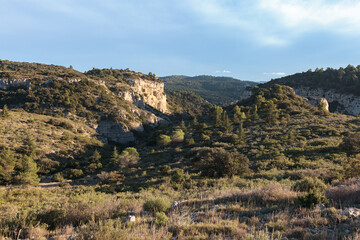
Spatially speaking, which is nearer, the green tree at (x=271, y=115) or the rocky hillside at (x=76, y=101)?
the green tree at (x=271, y=115)

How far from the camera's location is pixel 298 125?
35.2 m

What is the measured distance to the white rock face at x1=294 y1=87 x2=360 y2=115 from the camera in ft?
222

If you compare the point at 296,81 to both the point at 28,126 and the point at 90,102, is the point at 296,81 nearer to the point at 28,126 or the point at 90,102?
the point at 90,102

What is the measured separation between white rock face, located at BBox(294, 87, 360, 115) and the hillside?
30.6m

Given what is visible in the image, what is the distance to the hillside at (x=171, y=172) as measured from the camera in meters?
4.06

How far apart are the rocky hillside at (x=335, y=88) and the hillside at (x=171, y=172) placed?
30742mm

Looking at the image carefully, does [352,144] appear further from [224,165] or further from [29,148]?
[29,148]

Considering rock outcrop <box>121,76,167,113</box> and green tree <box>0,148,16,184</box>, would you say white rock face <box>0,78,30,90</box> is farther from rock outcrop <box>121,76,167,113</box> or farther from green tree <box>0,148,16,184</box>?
green tree <box>0,148,16,184</box>

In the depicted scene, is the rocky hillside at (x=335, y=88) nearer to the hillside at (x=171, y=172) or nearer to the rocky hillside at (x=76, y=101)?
the hillside at (x=171, y=172)

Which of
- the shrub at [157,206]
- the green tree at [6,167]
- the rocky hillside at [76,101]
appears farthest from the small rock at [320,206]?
the rocky hillside at [76,101]

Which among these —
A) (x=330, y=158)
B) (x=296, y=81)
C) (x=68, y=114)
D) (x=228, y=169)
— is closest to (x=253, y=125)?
(x=330, y=158)

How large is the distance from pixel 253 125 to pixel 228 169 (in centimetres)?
3129

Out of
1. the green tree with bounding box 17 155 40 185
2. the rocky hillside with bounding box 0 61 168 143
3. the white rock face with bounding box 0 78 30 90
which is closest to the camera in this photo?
the green tree with bounding box 17 155 40 185

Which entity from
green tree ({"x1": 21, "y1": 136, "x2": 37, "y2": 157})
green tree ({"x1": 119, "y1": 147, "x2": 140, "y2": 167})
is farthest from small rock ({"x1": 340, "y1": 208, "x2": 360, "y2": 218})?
green tree ({"x1": 21, "y1": 136, "x2": 37, "y2": 157})
